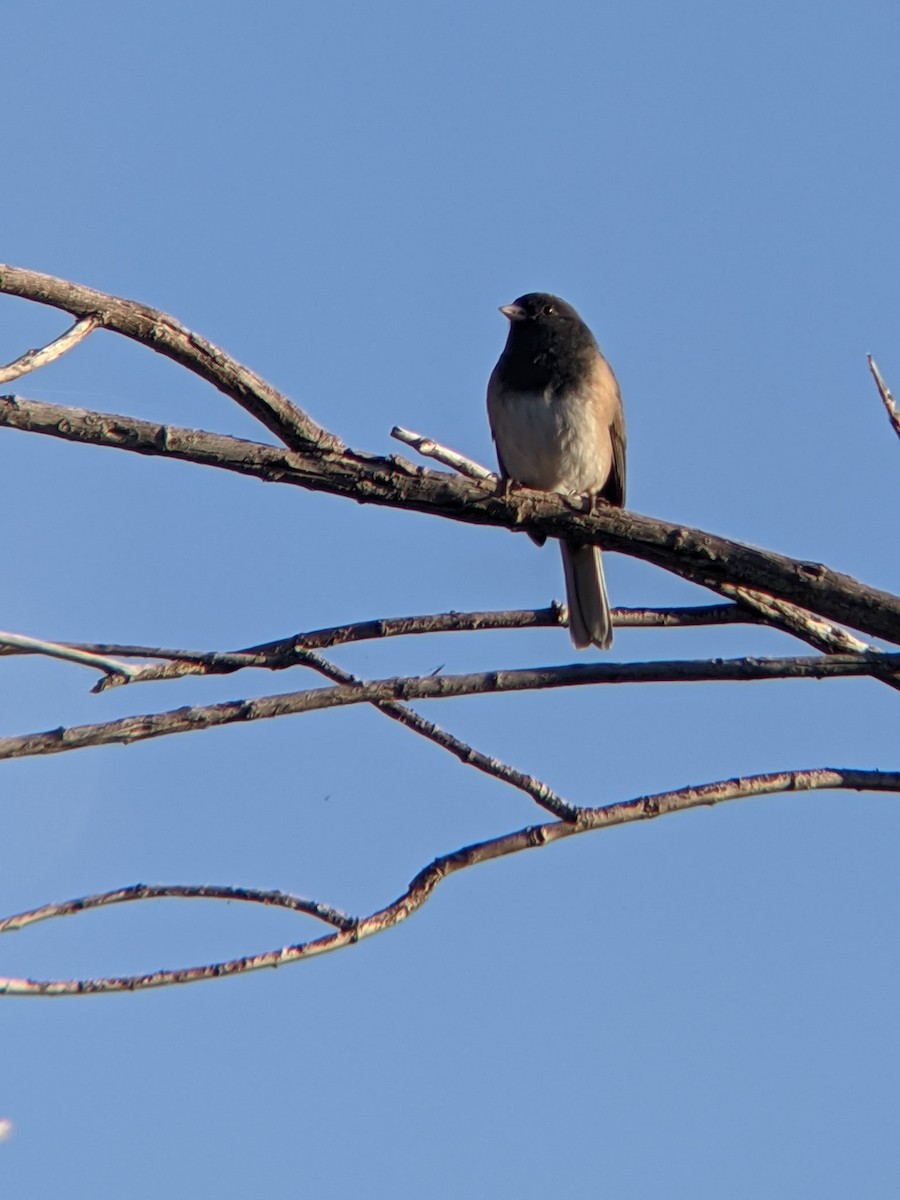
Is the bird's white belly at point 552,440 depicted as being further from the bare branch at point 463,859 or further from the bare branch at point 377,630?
the bare branch at point 463,859

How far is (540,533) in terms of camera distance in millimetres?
3041

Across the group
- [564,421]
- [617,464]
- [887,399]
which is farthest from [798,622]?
[617,464]

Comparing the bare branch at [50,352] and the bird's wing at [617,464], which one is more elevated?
the bird's wing at [617,464]

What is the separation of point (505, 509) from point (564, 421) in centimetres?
231

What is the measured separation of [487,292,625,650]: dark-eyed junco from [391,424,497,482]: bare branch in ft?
6.27

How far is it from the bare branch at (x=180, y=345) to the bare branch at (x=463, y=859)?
792 mm

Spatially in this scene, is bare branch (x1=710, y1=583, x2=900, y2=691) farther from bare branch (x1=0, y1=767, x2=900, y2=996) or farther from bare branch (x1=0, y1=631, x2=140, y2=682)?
bare branch (x1=0, y1=631, x2=140, y2=682)

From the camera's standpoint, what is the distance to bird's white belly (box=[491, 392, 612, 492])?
5055mm

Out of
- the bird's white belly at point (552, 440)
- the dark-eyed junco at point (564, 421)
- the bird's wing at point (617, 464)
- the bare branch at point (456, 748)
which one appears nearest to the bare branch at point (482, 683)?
the bare branch at point (456, 748)

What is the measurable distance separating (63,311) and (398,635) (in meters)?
0.84

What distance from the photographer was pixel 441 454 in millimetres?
3031

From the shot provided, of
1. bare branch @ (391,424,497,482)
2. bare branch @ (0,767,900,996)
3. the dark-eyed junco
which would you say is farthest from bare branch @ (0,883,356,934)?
the dark-eyed junco

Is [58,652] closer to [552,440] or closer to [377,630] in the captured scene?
[377,630]

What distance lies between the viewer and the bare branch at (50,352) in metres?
2.25
